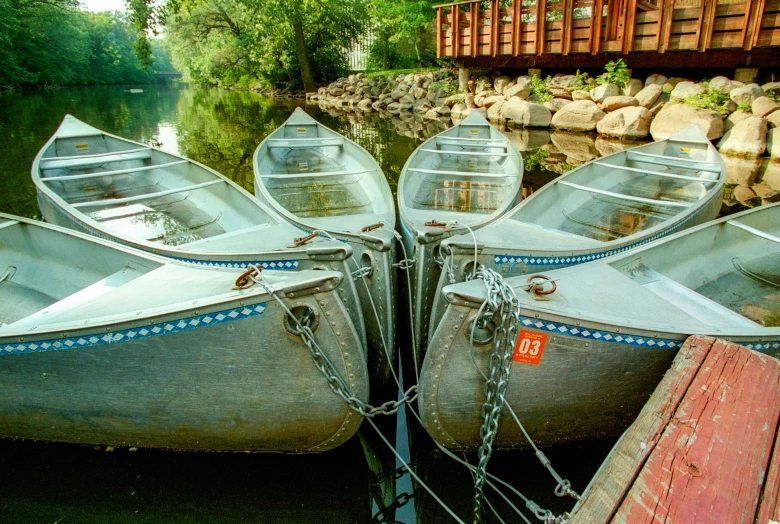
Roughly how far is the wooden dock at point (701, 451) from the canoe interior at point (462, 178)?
95.0 inches

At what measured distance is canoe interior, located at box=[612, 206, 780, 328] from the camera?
3896 mm

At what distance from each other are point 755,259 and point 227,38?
122ft

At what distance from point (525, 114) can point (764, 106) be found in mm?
6207

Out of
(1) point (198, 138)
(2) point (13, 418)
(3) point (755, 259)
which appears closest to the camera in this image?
(2) point (13, 418)

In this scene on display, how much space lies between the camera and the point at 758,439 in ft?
7.58

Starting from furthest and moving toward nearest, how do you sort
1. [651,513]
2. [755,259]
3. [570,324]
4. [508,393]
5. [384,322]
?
[755,259] < [384,322] < [508,393] < [570,324] < [651,513]

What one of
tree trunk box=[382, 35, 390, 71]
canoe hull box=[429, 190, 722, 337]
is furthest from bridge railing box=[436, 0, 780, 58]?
canoe hull box=[429, 190, 722, 337]

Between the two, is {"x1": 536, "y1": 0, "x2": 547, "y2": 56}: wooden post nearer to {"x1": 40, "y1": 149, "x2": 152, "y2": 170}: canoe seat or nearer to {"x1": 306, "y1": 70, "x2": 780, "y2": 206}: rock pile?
{"x1": 306, "y1": 70, "x2": 780, "y2": 206}: rock pile

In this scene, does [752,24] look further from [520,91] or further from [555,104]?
[520,91]

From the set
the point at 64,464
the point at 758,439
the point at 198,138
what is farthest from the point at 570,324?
the point at 198,138

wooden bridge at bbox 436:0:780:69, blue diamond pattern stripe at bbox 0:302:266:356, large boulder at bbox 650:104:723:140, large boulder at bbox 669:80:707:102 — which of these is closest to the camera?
blue diamond pattern stripe at bbox 0:302:266:356

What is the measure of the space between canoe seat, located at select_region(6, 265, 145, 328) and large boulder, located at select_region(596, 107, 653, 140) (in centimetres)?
1311

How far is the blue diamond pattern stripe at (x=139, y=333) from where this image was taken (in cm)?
269

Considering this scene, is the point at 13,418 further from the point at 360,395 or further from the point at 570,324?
the point at 570,324
